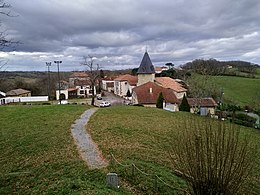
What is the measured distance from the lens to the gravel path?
10664 mm

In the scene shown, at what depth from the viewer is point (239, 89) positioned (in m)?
59.9

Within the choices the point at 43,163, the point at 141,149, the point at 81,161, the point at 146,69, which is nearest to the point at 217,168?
the point at 81,161

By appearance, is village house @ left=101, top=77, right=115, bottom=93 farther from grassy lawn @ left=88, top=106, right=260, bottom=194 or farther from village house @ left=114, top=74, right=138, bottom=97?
grassy lawn @ left=88, top=106, right=260, bottom=194

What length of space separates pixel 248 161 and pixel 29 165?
930cm

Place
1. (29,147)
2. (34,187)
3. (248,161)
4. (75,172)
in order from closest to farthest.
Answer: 1. (248,161)
2. (34,187)
3. (75,172)
4. (29,147)

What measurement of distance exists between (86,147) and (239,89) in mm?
54914

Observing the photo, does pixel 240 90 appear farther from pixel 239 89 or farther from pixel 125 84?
→ pixel 125 84

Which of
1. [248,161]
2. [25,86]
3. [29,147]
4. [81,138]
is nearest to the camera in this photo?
[248,161]

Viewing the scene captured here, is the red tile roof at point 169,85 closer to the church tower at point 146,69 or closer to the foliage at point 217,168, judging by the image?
the church tower at point 146,69

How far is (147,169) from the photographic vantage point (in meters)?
9.95

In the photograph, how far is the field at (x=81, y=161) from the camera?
8547mm

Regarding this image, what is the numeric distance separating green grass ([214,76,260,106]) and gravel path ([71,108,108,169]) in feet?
136

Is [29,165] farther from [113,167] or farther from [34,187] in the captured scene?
[113,167]

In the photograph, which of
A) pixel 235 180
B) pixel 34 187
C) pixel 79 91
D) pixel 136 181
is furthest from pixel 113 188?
pixel 79 91
